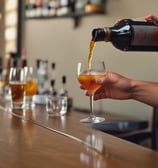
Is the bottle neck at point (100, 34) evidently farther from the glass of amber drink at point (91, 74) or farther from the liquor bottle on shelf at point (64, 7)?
the liquor bottle on shelf at point (64, 7)

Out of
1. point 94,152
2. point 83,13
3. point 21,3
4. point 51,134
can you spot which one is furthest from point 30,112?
point 21,3

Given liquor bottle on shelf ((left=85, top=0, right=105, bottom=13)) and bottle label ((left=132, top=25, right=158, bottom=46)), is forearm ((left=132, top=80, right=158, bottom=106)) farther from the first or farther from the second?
liquor bottle on shelf ((left=85, top=0, right=105, bottom=13))

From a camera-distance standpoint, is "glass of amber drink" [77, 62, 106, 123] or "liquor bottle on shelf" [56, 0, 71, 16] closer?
"glass of amber drink" [77, 62, 106, 123]

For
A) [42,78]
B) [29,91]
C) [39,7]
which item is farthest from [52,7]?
[29,91]

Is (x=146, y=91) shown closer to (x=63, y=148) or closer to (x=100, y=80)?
(x=100, y=80)

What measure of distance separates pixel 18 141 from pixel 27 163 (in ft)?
0.74

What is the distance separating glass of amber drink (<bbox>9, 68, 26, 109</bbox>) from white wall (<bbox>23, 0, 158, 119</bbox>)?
861 millimetres

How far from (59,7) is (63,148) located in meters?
2.30

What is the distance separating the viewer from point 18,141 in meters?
1.00

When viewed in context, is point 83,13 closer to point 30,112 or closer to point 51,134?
point 30,112

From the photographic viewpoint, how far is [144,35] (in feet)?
3.98

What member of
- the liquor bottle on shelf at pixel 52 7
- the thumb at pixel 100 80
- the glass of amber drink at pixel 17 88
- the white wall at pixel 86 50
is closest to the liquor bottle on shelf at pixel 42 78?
the white wall at pixel 86 50

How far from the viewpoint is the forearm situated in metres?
1.16

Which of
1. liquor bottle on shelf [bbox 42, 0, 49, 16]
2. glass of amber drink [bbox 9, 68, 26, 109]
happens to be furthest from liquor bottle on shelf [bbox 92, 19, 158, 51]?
liquor bottle on shelf [bbox 42, 0, 49, 16]
